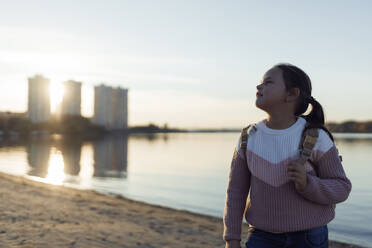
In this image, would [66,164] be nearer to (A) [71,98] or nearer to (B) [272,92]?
(B) [272,92]

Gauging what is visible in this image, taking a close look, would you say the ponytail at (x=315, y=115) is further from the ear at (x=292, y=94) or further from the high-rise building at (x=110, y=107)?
the high-rise building at (x=110, y=107)

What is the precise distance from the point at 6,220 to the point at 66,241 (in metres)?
2.15

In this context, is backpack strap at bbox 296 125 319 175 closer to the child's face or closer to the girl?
the girl

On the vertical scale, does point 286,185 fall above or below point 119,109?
above

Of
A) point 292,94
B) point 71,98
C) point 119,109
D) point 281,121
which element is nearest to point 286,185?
point 281,121

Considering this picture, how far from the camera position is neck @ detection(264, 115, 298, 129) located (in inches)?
79.0

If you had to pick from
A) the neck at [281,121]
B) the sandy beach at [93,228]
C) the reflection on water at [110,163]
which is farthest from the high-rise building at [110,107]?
the neck at [281,121]

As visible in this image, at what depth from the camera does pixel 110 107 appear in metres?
154

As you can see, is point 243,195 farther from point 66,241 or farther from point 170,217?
point 170,217

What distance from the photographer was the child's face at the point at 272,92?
1.98m

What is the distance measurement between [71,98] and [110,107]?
1707 centimetres

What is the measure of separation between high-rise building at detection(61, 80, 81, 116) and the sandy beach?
452 ft

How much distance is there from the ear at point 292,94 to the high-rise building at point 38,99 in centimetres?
13967

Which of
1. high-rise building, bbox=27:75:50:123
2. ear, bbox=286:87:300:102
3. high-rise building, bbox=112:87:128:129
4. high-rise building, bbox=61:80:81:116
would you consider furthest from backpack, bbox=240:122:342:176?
high-rise building, bbox=112:87:128:129
